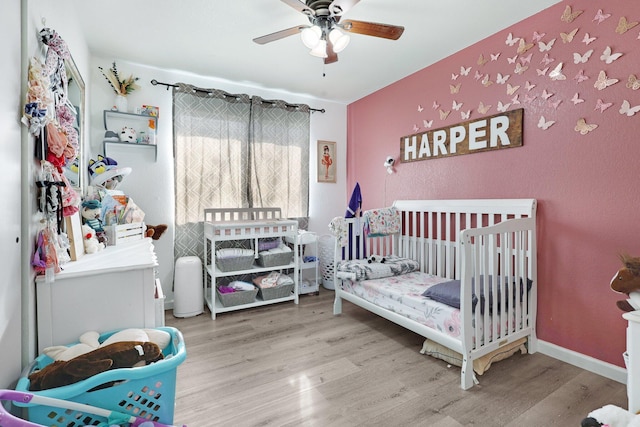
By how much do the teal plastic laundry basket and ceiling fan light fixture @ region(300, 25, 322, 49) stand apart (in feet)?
5.95

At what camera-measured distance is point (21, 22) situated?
1.11m

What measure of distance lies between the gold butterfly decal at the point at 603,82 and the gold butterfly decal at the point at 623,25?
22 cm

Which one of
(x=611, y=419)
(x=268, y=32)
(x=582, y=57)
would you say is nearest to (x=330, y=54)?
(x=268, y=32)

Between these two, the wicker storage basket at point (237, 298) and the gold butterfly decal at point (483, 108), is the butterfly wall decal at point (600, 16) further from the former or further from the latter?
the wicker storage basket at point (237, 298)

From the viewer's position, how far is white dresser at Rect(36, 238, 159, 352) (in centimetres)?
118

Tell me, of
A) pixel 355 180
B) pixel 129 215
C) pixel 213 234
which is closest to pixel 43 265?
pixel 129 215

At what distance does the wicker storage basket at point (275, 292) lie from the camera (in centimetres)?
307

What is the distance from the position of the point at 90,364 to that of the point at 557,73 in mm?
2907

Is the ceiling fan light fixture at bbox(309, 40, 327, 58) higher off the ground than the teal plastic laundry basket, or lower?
higher

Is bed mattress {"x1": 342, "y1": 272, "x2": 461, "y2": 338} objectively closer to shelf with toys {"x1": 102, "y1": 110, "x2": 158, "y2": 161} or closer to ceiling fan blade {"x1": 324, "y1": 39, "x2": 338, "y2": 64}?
ceiling fan blade {"x1": 324, "y1": 39, "x2": 338, "y2": 64}

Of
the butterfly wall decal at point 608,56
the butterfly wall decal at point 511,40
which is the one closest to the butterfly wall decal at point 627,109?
the butterfly wall decal at point 608,56

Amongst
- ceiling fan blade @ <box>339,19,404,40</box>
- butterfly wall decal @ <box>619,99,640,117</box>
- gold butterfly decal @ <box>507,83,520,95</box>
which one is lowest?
butterfly wall decal @ <box>619,99,640,117</box>

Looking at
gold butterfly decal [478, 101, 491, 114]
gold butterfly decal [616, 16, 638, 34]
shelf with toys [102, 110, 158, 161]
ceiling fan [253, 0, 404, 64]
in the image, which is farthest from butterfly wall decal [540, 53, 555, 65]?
shelf with toys [102, 110, 158, 161]

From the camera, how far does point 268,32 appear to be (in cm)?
236
